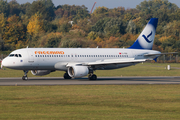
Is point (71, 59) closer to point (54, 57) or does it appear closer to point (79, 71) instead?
point (54, 57)

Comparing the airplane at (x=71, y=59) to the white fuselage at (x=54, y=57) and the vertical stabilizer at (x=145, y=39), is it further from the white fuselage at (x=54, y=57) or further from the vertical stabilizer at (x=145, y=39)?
the vertical stabilizer at (x=145, y=39)

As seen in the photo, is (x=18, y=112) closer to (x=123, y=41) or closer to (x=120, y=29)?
(x=123, y=41)

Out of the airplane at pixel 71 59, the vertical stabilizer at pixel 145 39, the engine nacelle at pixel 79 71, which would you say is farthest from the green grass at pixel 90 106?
the vertical stabilizer at pixel 145 39

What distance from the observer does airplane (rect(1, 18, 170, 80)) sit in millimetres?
37956

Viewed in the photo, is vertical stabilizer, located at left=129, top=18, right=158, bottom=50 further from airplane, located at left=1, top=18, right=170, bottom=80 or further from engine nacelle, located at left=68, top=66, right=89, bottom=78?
engine nacelle, located at left=68, top=66, right=89, bottom=78

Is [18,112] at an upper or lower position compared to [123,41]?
lower

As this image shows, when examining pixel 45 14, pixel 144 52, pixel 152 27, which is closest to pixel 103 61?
pixel 144 52

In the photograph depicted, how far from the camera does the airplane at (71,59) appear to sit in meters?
38.0

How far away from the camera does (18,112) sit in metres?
16.7

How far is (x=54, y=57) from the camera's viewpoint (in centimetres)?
3941

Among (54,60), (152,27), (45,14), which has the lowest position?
(54,60)

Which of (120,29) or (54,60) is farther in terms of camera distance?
(120,29)

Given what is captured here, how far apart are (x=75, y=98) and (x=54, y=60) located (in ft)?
58.0

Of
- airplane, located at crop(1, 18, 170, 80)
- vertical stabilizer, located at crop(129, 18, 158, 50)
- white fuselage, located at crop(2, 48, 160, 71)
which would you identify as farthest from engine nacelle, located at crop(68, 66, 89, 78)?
vertical stabilizer, located at crop(129, 18, 158, 50)
